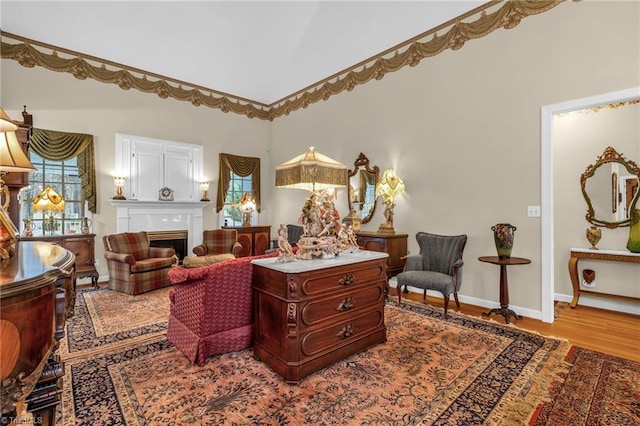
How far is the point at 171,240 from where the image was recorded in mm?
6492

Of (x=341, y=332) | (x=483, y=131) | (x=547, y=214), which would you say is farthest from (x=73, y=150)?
(x=547, y=214)

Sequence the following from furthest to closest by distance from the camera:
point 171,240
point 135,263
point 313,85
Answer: point 313,85 < point 171,240 < point 135,263

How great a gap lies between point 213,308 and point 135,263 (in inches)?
115

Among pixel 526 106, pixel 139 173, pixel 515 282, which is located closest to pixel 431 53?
pixel 526 106

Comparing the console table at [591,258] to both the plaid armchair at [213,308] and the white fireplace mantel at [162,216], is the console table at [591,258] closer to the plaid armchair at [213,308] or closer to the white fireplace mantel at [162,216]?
the plaid armchair at [213,308]

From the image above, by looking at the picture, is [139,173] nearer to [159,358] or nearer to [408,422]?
[159,358]

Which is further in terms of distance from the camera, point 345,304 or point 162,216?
point 162,216

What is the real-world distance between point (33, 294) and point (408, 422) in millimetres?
2045

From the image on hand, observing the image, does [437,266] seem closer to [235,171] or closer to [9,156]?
[9,156]

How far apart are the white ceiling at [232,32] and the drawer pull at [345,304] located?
14.5ft

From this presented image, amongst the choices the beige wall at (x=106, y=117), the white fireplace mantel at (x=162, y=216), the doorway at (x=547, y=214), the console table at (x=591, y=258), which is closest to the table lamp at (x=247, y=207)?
the beige wall at (x=106, y=117)

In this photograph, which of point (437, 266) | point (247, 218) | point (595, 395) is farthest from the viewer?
point (247, 218)

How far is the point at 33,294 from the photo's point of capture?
3.67 feet

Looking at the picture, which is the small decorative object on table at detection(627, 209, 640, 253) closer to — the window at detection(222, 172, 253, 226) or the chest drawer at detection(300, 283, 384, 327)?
the chest drawer at detection(300, 283, 384, 327)
